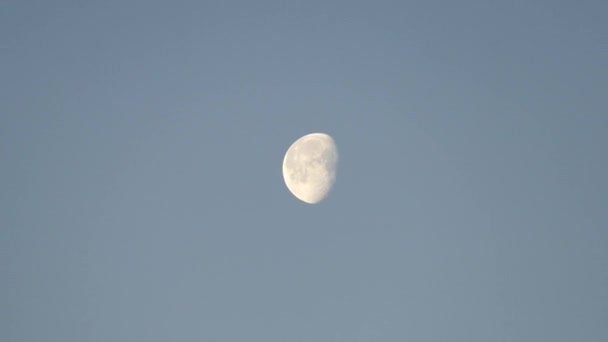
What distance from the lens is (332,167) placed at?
217 inches

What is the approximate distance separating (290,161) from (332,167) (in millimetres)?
460

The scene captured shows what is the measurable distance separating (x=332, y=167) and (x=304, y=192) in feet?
1.29

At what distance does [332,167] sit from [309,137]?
16.2 inches

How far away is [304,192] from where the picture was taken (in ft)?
18.1

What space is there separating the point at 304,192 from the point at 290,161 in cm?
37

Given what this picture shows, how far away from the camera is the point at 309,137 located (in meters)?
5.60

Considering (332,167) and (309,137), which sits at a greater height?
(309,137)

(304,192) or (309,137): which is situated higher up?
(309,137)

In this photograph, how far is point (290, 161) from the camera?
5613 mm

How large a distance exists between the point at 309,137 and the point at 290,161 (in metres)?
0.33

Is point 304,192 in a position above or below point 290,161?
below

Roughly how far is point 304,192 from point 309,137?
592 millimetres
